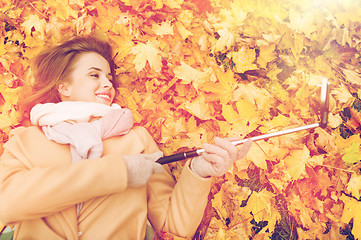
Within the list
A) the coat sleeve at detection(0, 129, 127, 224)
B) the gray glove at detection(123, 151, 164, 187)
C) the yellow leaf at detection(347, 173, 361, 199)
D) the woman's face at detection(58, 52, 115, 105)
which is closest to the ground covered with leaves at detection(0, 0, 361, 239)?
the yellow leaf at detection(347, 173, 361, 199)

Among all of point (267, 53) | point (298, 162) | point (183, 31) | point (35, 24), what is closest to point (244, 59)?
point (267, 53)

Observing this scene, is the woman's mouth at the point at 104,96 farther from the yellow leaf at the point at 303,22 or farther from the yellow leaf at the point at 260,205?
the yellow leaf at the point at 303,22

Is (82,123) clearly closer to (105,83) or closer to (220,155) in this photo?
(105,83)

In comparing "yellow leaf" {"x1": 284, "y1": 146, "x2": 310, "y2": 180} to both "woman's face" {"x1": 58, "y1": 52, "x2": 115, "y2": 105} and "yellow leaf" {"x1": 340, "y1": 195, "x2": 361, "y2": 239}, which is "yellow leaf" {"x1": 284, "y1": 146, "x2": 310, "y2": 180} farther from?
"woman's face" {"x1": 58, "y1": 52, "x2": 115, "y2": 105}

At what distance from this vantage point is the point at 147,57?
74.4 inches

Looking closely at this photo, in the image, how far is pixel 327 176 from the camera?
64.8 inches

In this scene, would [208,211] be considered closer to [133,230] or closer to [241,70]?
[133,230]

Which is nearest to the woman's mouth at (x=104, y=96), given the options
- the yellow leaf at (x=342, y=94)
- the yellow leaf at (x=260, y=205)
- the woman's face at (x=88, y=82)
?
the woman's face at (x=88, y=82)

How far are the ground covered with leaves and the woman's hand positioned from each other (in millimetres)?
427

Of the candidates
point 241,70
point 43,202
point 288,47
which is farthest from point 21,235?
point 288,47

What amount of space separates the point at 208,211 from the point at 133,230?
528 mm

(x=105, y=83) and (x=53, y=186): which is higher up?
(x=105, y=83)

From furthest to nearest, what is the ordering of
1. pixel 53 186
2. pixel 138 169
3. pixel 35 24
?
pixel 35 24
pixel 138 169
pixel 53 186

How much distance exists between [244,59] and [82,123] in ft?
3.43
